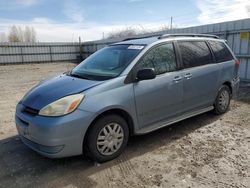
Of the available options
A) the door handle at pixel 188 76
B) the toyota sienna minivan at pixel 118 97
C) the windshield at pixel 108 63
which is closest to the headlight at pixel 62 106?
the toyota sienna minivan at pixel 118 97

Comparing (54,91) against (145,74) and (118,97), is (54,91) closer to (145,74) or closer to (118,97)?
(118,97)

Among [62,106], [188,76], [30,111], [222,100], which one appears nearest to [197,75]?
[188,76]

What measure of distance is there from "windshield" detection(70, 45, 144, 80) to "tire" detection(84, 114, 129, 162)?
0.64 m

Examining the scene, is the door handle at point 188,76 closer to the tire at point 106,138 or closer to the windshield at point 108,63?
the windshield at point 108,63

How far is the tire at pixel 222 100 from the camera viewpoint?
4.59m

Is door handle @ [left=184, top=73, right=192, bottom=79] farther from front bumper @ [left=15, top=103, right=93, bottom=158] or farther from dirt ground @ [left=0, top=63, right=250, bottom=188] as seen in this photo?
front bumper @ [left=15, top=103, right=93, bottom=158]

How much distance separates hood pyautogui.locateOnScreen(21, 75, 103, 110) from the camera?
2805 millimetres

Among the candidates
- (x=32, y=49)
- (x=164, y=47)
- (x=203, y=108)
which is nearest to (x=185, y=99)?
(x=203, y=108)

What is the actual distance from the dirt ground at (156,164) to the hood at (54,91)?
34.4 inches

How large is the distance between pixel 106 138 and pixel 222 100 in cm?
297

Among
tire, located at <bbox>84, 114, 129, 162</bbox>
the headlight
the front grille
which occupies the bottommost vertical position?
tire, located at <bbox>84, 114, 129, 162</bbox>

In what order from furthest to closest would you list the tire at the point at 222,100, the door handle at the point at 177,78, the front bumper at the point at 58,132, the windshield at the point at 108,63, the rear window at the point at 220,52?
the tire at the point at 222,100 < the rear window at the point at 220,52 < the door handle at the point at 177,78 < the windshield at the point at 108,63 < the front bumper at the point at 58,132

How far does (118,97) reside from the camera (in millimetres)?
2943

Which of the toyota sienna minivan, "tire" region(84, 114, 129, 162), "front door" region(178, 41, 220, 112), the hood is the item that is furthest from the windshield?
"front door" region(178, 41, 220, 112)
